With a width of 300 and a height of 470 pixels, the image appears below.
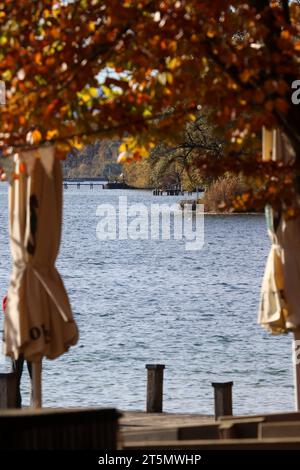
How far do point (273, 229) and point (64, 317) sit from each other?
7.48 ft

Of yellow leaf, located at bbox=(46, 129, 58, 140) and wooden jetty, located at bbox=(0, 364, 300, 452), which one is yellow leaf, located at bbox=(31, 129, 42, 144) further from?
wooden jetty, located at bbox=(0, 364, 300, 452)

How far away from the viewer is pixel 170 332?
132ft

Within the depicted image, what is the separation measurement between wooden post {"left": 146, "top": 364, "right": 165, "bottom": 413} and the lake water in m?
5.22

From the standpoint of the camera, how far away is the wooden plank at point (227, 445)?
27.5 feet

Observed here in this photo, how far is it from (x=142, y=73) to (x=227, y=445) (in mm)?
3441

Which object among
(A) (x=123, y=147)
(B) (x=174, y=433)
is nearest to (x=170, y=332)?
(A) (x=123, y=147)

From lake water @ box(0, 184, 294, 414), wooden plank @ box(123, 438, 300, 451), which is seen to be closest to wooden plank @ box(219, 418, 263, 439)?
wooden plank @ box(123, 438, 300, 451)

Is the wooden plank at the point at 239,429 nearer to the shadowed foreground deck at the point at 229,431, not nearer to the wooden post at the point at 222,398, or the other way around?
the shadowed foreground deck at the point at 229,431

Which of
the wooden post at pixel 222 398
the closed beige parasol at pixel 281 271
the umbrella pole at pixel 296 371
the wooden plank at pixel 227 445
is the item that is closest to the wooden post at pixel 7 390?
the wooden post at pixel 222 398

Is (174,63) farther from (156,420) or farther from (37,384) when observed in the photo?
(156,420)
